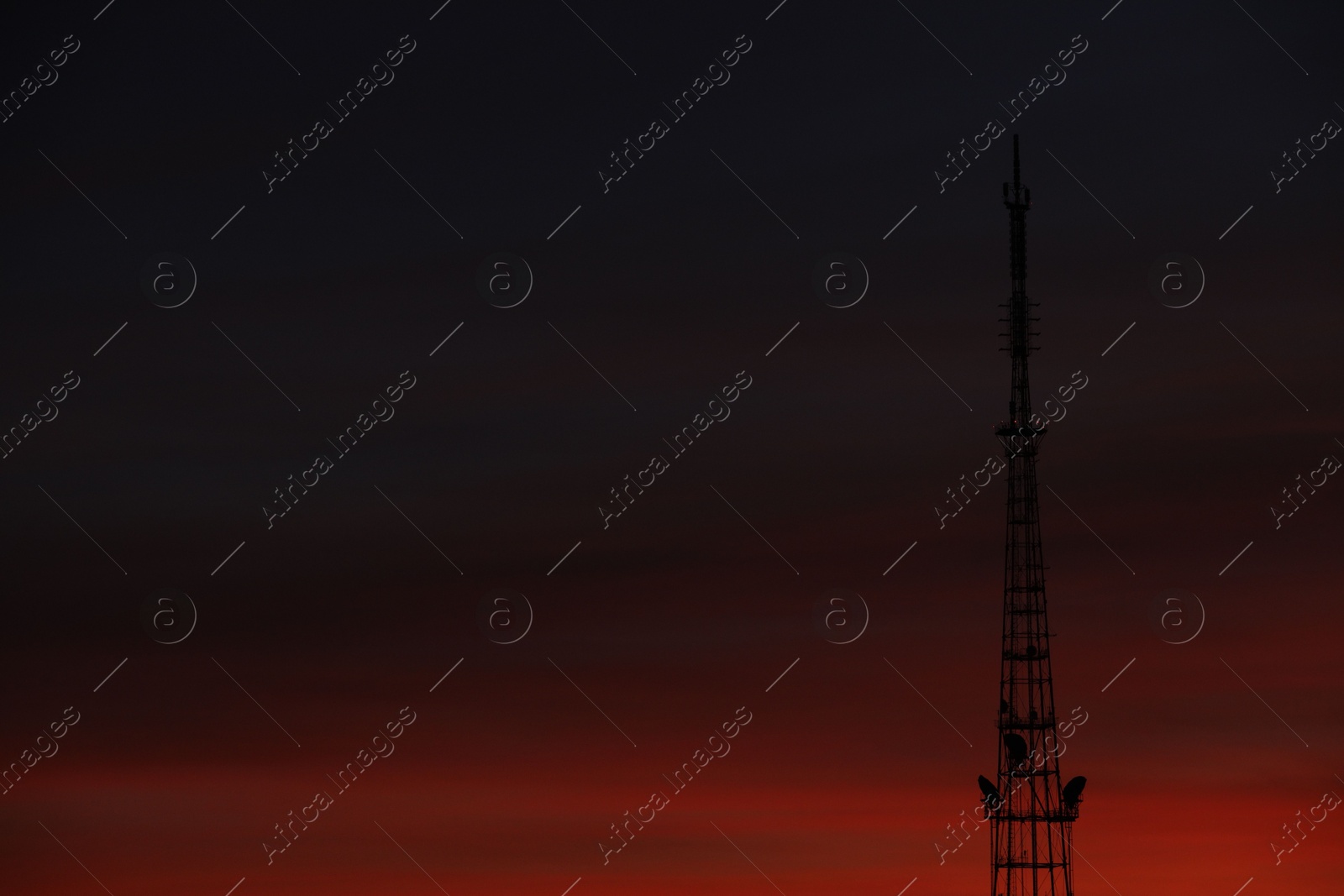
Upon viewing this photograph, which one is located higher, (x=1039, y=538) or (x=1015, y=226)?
(x=1015, y=226)

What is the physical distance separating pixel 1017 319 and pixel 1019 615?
625 inches

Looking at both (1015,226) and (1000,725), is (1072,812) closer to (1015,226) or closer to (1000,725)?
(1000,725)

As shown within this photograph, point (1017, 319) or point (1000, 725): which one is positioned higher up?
point (1017, 319)

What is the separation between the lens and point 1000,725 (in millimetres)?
184375

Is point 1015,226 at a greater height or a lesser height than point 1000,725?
greater

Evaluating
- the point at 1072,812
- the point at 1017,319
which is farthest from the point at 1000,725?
the point at 1017,319

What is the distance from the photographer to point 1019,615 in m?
185

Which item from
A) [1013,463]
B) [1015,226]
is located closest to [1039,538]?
[1013,463]

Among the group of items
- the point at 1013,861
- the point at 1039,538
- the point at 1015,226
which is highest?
the point at 1015,226

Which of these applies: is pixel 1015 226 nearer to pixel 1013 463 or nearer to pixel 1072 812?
pixel 1013 463

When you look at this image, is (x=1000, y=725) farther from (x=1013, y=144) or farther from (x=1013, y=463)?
(x=1013, y=144)

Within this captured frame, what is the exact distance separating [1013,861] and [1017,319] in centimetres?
2889

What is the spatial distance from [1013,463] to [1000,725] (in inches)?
552

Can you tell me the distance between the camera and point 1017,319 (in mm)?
183625
